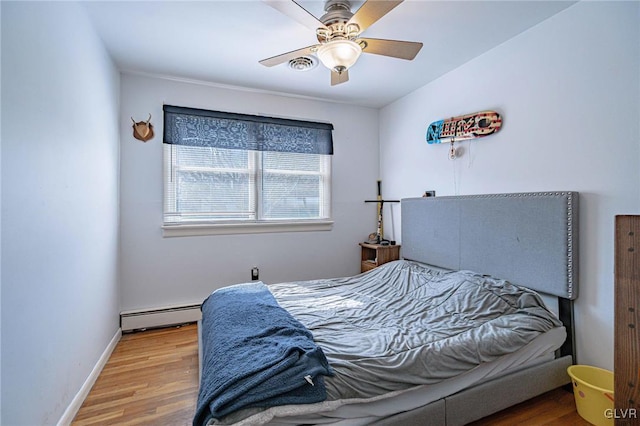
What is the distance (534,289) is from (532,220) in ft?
1.61

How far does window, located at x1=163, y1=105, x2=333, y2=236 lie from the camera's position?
10.0ft

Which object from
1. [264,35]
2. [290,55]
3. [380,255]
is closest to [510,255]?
[380,255]

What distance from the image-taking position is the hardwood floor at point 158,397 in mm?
1665

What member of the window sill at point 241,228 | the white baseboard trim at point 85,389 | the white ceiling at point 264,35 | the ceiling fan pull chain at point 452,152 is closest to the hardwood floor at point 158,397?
the white baseboard trim at point 85,389

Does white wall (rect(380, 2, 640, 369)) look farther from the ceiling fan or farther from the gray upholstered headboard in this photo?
the ceiling fan

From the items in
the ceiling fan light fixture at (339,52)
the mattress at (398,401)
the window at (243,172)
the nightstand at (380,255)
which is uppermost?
the ceiling fan light fixture at (339,52)

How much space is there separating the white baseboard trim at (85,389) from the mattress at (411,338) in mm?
1207

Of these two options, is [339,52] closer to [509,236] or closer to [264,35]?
[264,35]

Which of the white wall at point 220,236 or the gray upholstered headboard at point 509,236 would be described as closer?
the gray upholstered headboard at point 509,236

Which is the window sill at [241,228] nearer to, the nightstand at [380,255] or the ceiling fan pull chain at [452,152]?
the nightstand at [380,255]

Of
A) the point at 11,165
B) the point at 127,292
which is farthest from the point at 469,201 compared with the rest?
the point at 127,292

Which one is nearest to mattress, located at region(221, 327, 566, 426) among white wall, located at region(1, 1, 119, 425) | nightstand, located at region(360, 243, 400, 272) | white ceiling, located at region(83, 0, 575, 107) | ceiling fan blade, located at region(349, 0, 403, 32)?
white wall, located at region(1, 1, 119, 425)

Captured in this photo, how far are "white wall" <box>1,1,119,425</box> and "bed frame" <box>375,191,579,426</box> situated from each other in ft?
5.18

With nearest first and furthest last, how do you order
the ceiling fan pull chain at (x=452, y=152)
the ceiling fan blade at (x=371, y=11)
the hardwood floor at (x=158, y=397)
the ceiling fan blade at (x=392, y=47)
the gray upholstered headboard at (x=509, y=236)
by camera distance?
the ceiling fan blade at (x=371, y=11) → the hardwood floor at (x=158, y=397) → the ceiling fan blade at (x=392, y=47) → the gray upholstered headboard at (x=509, y=236) → the ceiling fan pull chain at (x=452, y=152)
